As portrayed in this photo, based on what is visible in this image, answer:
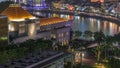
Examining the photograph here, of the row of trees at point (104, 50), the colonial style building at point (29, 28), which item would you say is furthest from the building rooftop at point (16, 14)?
the row of trees at point (104, 50)

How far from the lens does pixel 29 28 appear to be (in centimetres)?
3219

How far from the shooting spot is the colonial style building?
101ft

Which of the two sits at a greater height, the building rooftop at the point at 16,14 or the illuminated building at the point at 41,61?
the building rooftop at the point at 16,14

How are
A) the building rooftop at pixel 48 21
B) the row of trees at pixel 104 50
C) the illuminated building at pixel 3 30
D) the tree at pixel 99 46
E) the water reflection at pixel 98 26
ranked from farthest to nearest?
the water reflection at pixel 98 26 < the building rooftop at pixel 48 21 < the tree at pixel 99 46 < the row of trees at pixel 104 50 < the illuminated building at pixel 3 30

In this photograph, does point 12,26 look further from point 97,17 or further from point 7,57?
point 97,17

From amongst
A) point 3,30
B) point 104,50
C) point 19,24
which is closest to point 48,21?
point 19,24

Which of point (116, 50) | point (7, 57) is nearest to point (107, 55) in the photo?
point (116, 50)

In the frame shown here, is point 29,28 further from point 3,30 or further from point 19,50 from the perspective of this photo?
point 19,50

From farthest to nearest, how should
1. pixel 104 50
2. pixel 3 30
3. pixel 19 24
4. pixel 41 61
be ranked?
pixel 19 24 < pixel 104 50 < pixel 3 30 < pixel 41 61

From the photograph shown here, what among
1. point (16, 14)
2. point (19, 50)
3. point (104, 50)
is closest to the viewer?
point (19, 50)

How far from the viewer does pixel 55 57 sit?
21.5 m

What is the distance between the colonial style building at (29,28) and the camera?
1218 inches

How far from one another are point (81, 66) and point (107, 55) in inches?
159

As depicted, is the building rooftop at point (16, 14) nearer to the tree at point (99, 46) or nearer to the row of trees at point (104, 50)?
the row of trees at point (104, 50)
